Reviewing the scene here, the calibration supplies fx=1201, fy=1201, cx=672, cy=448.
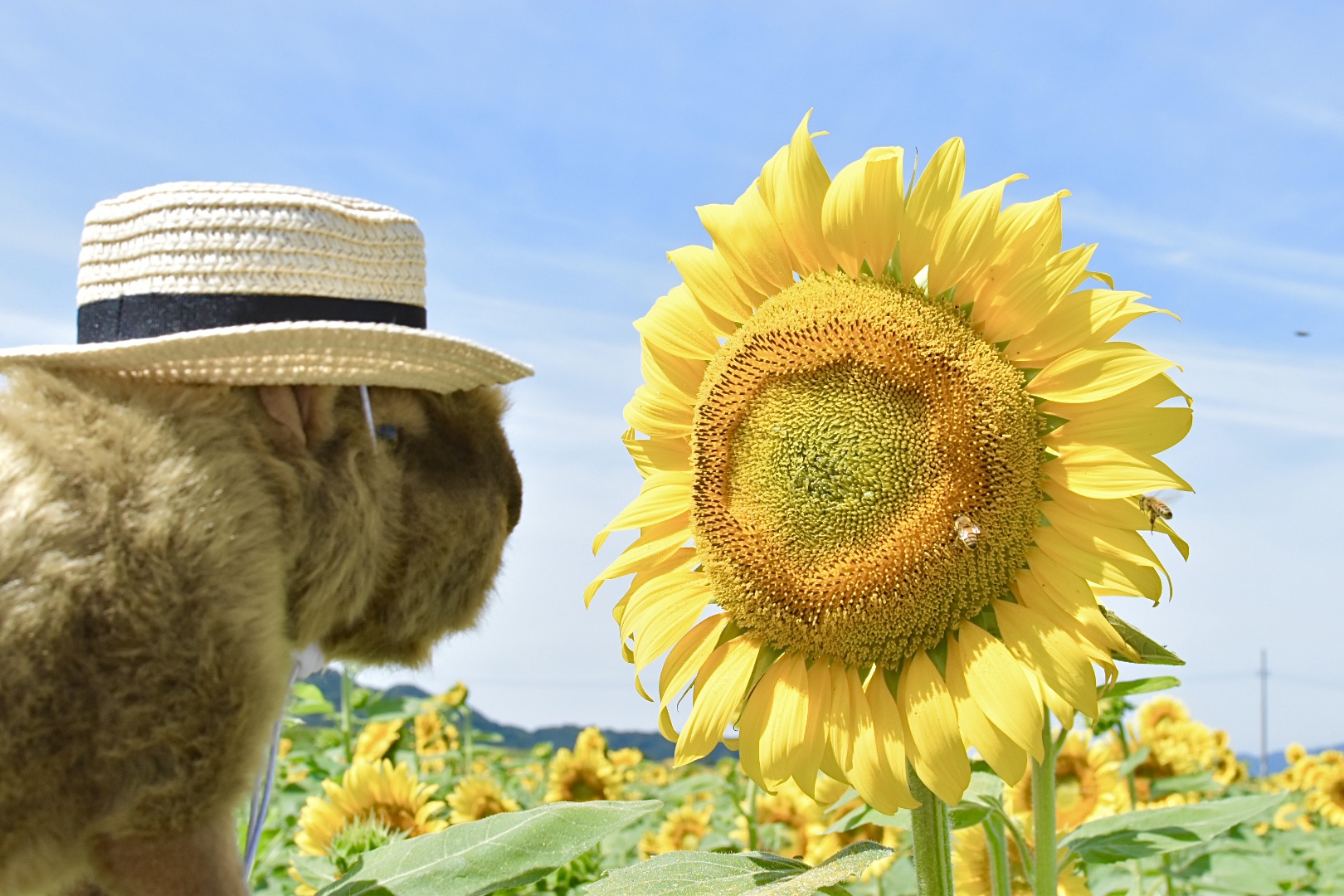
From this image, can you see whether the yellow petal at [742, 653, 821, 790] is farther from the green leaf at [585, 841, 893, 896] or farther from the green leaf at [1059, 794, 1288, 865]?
the green leaf at [1059, 794, 1288, 865]

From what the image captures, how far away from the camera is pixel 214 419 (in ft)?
5.82

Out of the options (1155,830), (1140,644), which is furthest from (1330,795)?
(1140,644)

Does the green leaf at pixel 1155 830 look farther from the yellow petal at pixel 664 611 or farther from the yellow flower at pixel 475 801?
the yellow flower at pixel 475 801

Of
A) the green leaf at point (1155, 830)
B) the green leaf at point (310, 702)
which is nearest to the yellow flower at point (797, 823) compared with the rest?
the green leaf at point (310, 702)

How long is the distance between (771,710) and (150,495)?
870 mm

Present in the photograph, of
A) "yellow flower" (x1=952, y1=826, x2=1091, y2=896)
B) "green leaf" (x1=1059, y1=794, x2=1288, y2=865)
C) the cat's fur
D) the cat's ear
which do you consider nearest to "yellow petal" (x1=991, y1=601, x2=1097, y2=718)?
"green leaf" (x1=1059, y1=794, x2=1288, y2=865)

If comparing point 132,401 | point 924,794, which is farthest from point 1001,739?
point 132,401

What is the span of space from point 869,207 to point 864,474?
1.07ft

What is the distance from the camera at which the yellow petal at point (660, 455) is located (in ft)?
5.52

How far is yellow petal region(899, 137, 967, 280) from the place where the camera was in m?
1.41

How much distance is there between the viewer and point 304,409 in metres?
1.95

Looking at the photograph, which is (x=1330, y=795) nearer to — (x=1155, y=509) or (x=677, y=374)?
(x=1155, y=509)

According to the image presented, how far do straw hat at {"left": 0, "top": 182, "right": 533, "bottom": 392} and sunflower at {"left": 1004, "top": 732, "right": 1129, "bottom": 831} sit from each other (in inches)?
88.1

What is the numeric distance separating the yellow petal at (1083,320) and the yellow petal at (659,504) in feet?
1.62
